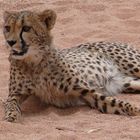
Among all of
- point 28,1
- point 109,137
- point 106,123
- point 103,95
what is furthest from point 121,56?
point 28,1

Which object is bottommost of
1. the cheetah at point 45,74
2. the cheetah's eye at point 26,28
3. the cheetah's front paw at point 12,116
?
the cheetah's front paw at point 12,116

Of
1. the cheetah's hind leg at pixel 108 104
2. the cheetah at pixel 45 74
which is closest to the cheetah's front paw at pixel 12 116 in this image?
the cheetah at pixel 45 74

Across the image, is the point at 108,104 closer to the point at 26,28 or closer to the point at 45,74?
the point at 45,74

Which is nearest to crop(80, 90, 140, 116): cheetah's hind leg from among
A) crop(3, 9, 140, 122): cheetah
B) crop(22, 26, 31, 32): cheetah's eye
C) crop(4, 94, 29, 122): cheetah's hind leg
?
crop(3, 9, 140, 122): cheetah

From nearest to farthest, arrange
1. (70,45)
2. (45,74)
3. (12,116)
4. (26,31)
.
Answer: (12,116) < (26,31) < (45,74) < (70,45)

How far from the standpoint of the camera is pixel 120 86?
5.55 meters

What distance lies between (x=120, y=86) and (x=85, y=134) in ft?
4.49

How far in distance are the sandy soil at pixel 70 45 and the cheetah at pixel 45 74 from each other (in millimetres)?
90

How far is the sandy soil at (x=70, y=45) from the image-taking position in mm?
4227

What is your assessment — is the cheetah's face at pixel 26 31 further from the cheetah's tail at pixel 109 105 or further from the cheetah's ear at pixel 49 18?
the cheetah's tail at pixel 109 105

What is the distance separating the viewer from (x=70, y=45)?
6.89m

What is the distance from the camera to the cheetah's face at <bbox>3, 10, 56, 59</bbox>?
4.83 meters

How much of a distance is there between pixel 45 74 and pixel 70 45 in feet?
6.03

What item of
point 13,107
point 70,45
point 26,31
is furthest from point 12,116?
point 70,45
